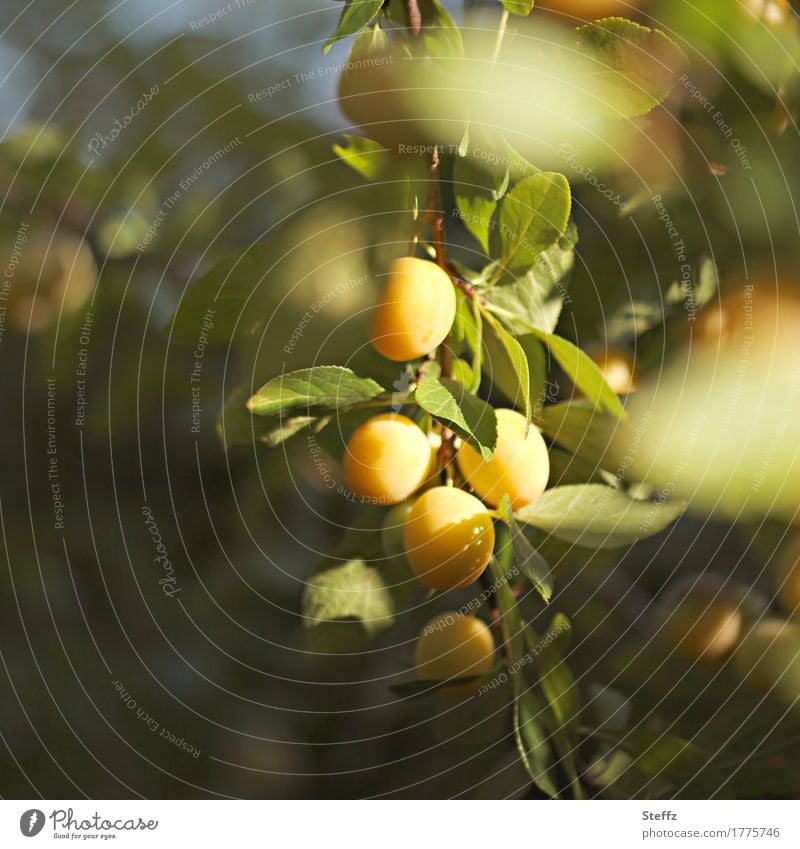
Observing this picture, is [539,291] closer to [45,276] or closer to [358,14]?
[358,14]

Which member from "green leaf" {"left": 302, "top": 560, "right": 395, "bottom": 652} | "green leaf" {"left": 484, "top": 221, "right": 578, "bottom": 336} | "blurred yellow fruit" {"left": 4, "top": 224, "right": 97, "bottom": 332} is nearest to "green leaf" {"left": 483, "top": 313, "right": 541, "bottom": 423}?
"green leaf" {"left": 484, "top": 221, "right": 578, "bottom": 336}

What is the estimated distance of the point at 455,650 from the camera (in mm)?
397

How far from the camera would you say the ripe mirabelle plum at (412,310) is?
1.06 feet

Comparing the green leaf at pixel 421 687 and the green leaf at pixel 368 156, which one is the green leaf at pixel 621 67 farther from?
the green leaf at pixel 421 687

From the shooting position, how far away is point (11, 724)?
1.54 feet

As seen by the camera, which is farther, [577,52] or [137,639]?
[137,639]

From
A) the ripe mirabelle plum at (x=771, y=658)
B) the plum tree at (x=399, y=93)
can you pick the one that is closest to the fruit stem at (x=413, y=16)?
the plum tree at (x=399, y=93)

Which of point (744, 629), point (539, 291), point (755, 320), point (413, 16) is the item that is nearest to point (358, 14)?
point (413, 16)

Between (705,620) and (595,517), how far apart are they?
0.34 ft

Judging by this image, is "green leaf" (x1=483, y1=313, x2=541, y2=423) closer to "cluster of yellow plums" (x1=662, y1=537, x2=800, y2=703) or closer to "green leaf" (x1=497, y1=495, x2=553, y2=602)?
"green leaf" (x1=497, y1=495, x2=553, y2=602)

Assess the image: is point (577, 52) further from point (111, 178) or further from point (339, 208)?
point (111, 178)
